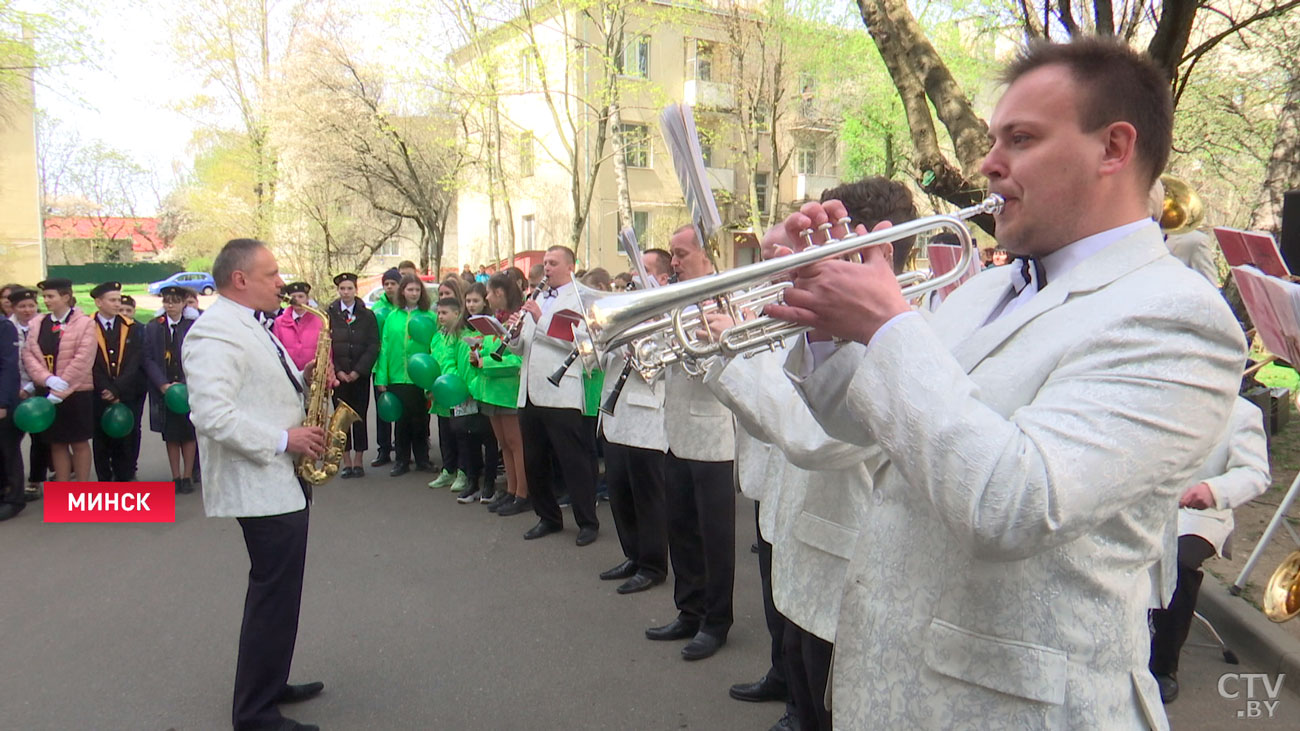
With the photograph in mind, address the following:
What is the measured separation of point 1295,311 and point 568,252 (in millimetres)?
4804

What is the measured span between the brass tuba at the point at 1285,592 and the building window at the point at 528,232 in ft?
94.3

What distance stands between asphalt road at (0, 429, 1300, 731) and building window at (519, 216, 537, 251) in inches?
985

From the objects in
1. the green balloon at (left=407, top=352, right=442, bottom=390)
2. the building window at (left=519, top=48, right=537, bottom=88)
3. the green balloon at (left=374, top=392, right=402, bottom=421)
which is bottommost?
the green balloon at (left=374, top=392, right=402, bottom=421)

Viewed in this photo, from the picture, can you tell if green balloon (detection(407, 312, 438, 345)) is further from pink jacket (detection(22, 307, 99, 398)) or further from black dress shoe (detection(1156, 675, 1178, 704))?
black dress shoe (detection(1156, 675, 1178, 704))

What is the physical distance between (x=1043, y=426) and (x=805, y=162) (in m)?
33.8

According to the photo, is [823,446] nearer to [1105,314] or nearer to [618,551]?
[1105,314]

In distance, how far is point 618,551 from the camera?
20.6 ft

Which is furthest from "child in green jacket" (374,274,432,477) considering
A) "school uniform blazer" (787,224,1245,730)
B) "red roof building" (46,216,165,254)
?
"red roof building" (46,216,165,254)

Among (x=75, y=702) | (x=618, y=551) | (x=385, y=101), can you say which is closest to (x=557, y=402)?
(x=618, y=551)

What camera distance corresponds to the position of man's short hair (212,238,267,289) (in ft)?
12.3

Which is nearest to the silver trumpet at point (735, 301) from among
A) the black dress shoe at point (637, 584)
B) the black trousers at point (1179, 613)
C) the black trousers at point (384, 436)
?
the black trousers at point (1179, 613)

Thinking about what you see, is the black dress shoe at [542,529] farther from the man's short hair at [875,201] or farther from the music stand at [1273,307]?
the music stand at [1273,307]

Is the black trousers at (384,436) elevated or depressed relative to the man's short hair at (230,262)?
depressed

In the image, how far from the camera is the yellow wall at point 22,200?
1021 inches
